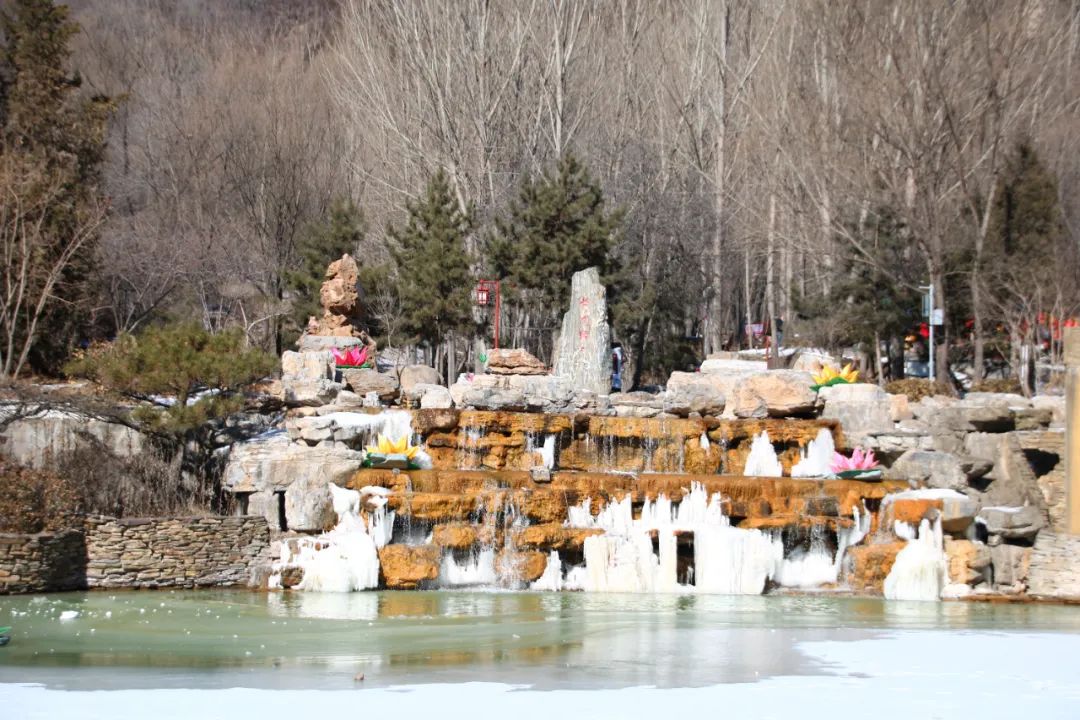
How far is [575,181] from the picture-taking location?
2823cm

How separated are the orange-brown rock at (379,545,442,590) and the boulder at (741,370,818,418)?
6.88m

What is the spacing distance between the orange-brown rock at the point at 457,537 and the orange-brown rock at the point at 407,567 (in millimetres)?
196

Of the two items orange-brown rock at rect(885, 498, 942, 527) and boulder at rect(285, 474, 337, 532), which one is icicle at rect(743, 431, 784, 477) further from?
boulder at rect(285, 474, 337, 532)

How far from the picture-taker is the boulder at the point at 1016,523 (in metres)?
17.0

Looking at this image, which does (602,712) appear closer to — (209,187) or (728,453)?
(728,453)

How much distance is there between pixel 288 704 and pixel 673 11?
3756cm

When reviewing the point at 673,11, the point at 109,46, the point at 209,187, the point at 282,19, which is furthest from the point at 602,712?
the point at 282,19

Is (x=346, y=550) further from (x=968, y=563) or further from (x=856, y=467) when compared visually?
(x=968, y=563)

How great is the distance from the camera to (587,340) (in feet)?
81.5

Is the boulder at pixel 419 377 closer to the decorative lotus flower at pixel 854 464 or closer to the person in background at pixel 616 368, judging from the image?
the person in background at pixel 616 368

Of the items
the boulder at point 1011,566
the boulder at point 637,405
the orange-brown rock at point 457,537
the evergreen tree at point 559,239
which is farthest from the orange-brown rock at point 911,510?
the evergreen tree at point 559,239

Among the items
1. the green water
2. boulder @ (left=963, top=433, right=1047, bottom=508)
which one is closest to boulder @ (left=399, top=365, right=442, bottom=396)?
the green water

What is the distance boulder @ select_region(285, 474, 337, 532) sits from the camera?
16.9 m

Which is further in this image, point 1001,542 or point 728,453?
point 728,453
